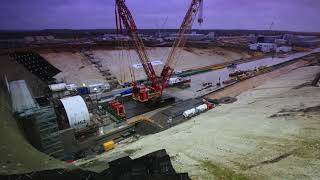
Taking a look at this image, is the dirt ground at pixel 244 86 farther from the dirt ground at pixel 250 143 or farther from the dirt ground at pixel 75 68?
the dirt ground at pixel 75 68

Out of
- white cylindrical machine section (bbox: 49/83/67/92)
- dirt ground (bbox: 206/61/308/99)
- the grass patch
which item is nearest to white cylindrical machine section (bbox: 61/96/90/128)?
white cylindrical machine section (bbox: 49/83/67/92)

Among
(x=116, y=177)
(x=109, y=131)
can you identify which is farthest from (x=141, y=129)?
(x=116, y=177)

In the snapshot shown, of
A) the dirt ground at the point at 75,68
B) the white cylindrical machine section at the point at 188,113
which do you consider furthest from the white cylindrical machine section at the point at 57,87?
the white cylindrical machine section at the point at 188,113

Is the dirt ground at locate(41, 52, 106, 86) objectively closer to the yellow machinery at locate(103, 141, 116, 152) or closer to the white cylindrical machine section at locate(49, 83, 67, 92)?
the white cylindrical machine section at locate(49, 83, 67, 92)

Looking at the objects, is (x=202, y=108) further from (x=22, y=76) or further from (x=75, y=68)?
(x=75, y=68)

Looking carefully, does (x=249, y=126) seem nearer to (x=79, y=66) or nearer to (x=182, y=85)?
(x=182, y=85)

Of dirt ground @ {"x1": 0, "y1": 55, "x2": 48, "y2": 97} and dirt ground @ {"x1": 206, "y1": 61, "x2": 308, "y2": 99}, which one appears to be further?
dirt ground @ {"x1": 206, "y1": 61, "x2": 308, "y2": 99}

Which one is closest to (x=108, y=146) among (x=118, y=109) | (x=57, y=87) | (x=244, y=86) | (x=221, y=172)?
(x=118, y=109)
